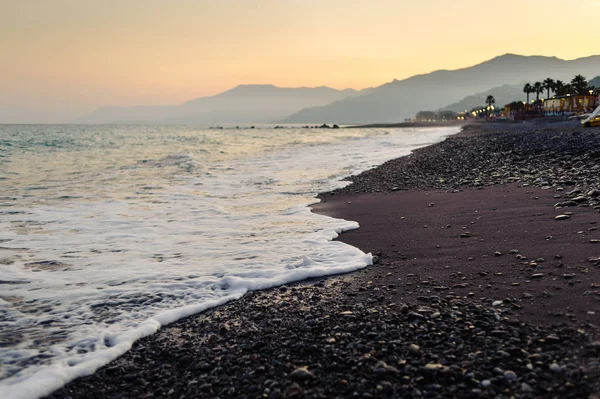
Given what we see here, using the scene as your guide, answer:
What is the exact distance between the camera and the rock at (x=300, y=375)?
333cm

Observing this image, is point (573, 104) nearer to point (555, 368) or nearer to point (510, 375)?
point (555, 368)

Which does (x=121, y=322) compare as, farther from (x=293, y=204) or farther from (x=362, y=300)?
(x=293, y=204)

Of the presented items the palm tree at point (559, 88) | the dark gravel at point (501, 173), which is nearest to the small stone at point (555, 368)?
the dark gravel at point (501, 173)

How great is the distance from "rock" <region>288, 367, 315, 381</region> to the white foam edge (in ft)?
5.78

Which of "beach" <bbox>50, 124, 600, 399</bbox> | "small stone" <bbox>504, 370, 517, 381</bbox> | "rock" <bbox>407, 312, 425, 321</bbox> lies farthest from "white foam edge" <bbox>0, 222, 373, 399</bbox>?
"small stone" <bbox>504, 370, 517, 381</bbox>

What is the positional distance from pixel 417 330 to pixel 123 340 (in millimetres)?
2843

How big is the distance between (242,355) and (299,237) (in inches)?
170

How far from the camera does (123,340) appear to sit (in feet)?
13.8

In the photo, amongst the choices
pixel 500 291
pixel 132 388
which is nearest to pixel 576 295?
pixel 500 291

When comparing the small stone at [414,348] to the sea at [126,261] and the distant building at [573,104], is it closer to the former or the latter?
the sea at [126,261]

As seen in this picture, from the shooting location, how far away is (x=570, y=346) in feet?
10.9

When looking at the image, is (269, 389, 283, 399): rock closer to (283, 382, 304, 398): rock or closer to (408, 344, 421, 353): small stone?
(283, 382, 304, 398): rock

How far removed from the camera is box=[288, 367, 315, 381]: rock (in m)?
3.33

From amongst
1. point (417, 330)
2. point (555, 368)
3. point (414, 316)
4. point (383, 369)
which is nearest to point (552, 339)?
point (555, 368)
